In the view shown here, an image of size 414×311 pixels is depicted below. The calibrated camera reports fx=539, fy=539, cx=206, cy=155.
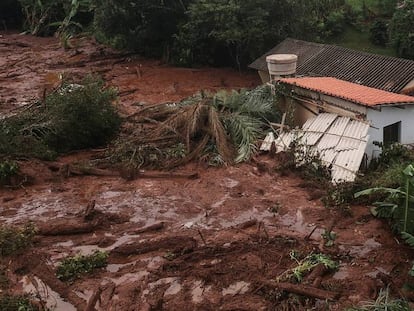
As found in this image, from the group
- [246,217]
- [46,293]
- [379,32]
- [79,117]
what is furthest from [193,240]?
[379,32]

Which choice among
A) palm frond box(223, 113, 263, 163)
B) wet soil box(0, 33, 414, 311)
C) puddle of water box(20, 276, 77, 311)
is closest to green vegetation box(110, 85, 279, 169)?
palm frond box(223, 113, 263, 163)

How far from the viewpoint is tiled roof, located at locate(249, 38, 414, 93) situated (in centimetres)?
1528

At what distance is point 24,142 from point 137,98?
6825 mm

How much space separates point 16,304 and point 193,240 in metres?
3.19

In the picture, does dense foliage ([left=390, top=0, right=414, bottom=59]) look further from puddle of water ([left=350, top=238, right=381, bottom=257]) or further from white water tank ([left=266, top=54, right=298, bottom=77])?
puddle of water ([left=350, top=238, right=381, bottom=257])

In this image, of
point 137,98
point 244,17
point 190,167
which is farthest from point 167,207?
point 244,17

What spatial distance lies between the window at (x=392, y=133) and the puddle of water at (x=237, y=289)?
6.20 m

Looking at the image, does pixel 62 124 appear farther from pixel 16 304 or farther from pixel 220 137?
pixel 16 304

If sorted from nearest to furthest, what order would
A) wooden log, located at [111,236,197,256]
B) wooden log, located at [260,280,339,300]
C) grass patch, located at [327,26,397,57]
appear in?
1. wooden log, located at [260,280,339,300]
2. wooden log, located at [111,236,197,256]
3. grass patch, located at [327,26,397,57]

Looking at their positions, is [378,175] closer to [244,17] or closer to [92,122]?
[92,122]

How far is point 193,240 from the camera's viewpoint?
9625 mm

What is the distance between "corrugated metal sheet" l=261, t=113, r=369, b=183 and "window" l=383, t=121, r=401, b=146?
1.05m

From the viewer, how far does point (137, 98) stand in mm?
19469

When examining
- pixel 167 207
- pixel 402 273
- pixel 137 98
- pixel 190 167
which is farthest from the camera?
pixel 137 98
